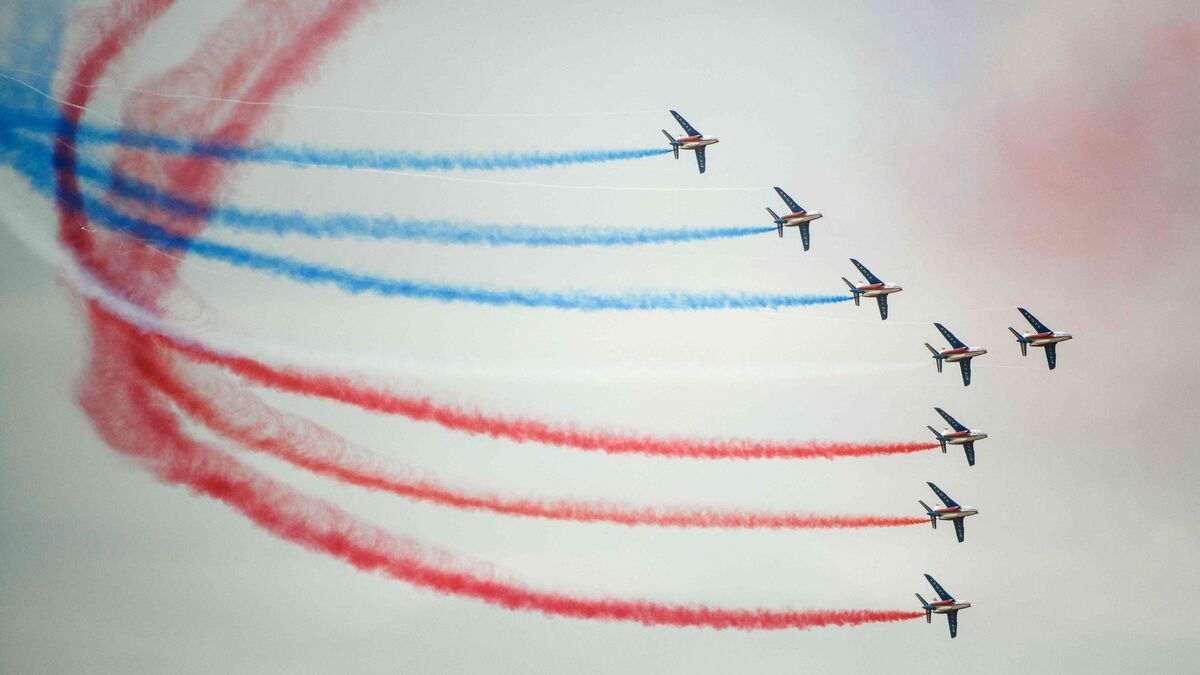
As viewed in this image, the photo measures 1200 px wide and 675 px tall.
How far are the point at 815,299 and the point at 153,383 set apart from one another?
656 inches

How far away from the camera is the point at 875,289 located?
54.8 meters

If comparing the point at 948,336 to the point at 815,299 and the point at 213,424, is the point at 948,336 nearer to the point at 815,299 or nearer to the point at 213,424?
the point at 815,299

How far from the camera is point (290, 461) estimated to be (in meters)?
46.4

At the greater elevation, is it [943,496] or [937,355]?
[937,355]

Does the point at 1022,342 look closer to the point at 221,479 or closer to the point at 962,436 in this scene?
the point at 962,436

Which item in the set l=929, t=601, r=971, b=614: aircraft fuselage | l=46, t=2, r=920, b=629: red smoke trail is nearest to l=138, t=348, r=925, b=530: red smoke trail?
Answer: l=46, t=2, r=920, b=629: red smoke trail

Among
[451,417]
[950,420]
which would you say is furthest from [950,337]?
[451,417]

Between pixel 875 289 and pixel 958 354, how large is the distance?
3.17m

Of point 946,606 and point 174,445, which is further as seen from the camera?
point 946,606

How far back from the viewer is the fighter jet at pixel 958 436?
183ft

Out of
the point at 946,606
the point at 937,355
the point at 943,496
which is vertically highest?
the point at 937,355

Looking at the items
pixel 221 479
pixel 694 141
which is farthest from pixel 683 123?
pixel 221 479

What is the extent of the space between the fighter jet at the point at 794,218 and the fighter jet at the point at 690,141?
236cm

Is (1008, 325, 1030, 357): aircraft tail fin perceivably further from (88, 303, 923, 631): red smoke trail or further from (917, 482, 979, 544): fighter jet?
(88, 303, 923, 631): red smoke trail
